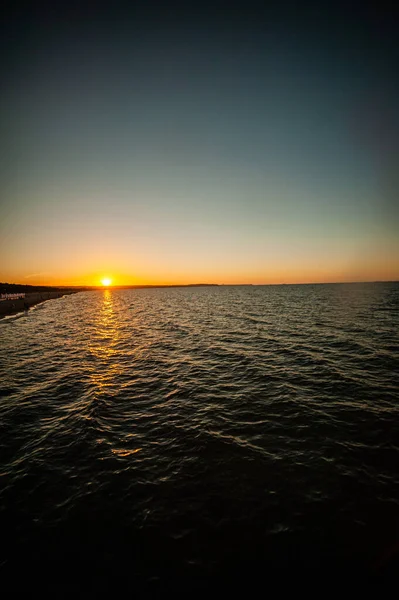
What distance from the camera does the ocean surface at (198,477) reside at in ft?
20.1

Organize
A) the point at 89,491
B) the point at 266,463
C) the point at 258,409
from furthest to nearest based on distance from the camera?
the point at 258,409, the point at 266,463, the point at 89,491

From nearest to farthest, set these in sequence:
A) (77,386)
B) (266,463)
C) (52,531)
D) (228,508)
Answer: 1. (52,531)
2. (228,508)
3. (266,463)
4. (77,386)

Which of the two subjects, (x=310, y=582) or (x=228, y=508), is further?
(x=228, y=508)

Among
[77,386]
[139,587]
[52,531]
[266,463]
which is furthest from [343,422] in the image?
[77,386]

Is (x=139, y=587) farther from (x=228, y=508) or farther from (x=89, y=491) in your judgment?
(x=89, y=491)

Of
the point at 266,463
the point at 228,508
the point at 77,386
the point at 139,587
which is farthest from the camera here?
the point at 77,386

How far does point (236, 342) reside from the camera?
27469mm

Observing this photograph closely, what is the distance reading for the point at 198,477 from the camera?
8.77 metres

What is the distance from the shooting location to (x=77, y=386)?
17.1 metres

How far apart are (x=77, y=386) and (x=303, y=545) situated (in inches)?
587

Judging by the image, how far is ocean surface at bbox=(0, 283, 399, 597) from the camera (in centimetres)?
612

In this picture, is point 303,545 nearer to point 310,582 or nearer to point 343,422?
point 310,582

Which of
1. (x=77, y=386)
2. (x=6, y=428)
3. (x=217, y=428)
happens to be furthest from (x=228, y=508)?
(x=77, y=386)

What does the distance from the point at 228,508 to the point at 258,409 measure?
617 cm
